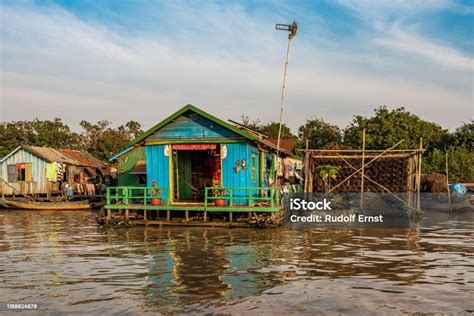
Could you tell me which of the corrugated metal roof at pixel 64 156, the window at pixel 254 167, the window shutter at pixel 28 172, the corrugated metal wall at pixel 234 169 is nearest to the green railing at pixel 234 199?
the corrugated metal wall at pixel 234 169

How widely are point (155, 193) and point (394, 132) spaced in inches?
1065

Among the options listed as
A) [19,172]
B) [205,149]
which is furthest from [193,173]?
[19,172]

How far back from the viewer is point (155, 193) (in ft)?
66.7

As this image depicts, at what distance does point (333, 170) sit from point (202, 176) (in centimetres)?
614

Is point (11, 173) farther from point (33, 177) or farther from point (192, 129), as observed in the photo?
point (192, 129)

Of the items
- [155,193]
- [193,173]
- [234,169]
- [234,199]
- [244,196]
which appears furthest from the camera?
[193,173]

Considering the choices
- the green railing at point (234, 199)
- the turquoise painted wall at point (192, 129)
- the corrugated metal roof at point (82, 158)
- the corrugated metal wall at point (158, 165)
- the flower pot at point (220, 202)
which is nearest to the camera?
the green railing at point (234, 199)

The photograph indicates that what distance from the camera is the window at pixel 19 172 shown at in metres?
33.4

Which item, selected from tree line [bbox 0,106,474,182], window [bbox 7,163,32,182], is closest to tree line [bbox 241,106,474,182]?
tree line [bbox 0,106,474,182]

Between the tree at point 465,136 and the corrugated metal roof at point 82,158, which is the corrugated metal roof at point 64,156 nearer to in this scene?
the corrugated metal roof at point 82,158

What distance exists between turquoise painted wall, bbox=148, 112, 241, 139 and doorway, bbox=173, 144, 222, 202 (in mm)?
2463

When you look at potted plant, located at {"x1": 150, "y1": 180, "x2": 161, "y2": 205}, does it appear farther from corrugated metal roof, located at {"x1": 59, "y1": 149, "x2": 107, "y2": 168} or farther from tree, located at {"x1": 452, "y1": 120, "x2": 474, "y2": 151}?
tree, located at {"x1": 452, "y1": 120, "x2": 474, "y2": 151}

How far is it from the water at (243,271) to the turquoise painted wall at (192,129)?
401 cm

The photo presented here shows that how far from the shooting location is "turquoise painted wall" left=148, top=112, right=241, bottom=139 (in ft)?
64.6
